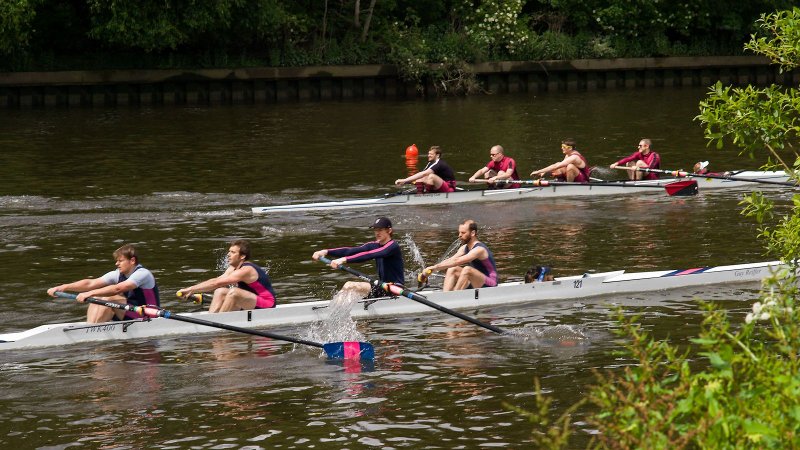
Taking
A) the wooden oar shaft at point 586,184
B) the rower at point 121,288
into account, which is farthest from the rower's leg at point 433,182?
the rower at point 121,288

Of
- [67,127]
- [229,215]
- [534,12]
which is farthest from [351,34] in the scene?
[229,215]

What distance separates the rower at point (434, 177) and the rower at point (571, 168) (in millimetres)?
2104

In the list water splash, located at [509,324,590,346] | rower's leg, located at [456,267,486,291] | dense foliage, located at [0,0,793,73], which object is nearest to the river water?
water splash, located at [509,324,590,346]

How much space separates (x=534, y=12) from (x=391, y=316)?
139 ft

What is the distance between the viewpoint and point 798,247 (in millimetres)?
12789

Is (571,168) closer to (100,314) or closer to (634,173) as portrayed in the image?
(634,173)

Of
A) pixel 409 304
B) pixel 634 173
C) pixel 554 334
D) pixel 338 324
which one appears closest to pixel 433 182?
pixel 634 173

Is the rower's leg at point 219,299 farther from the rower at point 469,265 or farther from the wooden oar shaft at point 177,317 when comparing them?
the rower at point 469,265

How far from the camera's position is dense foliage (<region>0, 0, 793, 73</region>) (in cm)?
4878

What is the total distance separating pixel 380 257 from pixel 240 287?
2.18 metres

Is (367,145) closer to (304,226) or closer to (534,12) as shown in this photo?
(304,226)

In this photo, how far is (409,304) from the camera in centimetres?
1895

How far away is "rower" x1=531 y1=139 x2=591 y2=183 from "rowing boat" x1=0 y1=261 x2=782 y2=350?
8.73 m

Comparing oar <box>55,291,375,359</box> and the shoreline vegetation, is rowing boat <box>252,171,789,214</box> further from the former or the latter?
the shoreline vegetation
